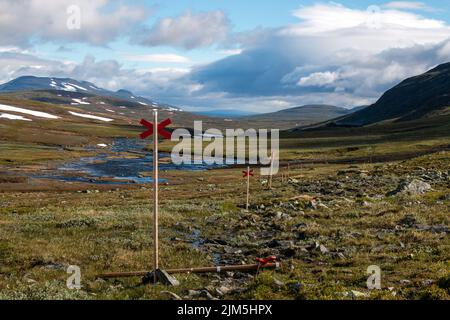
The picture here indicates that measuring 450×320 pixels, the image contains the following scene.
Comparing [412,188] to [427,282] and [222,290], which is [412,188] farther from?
[222,290]

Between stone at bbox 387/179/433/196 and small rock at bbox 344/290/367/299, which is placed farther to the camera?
stone at bbox 387/179/433/196

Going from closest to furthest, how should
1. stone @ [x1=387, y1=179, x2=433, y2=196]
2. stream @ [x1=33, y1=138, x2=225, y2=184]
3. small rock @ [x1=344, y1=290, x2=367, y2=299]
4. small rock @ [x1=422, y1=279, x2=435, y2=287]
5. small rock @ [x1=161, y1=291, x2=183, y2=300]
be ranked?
small rock @ [x1=344, y1=290, x2=367, y2=299] → small rock @ [x1=161, y1=291, x2=183, y2=300] → small rock @ [x1=422, y1=279, x2=435, y2=287] → stone @ [x1=387, y1=179, x2=433, y2=196] → stream @ [x1=33, y1=138, x2=225, y2=184]

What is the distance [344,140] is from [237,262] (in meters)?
142

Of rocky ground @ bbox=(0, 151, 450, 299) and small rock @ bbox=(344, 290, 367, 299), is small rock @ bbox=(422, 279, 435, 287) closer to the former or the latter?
rocky ground @ bbox=(0, 151, 450, 299)

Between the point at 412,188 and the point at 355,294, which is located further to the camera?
the point at 412,188

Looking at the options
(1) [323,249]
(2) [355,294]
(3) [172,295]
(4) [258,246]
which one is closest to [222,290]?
(3) [172,295]

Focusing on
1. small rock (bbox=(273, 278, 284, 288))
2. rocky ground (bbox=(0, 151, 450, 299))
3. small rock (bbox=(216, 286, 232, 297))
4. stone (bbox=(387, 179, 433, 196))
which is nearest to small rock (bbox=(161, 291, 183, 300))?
rocky ground (bbox=(0, 151, 450, 299))

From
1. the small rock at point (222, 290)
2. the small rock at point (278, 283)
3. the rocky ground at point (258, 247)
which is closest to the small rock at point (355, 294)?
the rocky ground at point (258, 247)

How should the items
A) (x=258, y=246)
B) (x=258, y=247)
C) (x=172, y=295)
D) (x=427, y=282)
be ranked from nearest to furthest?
1. (x=172, y=295)
2. (x=427, y=282)
3. (x=258, y=247)
4. (x=258, y=246)

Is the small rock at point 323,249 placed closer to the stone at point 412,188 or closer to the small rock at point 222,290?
the small rock at point 222,290

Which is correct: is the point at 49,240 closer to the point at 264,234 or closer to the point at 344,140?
the point at 264,234

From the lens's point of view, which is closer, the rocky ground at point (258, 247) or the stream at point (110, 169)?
the rocky ground at point (258, 247)

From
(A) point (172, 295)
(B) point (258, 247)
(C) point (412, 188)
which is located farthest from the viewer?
(C) point (412, 188)
